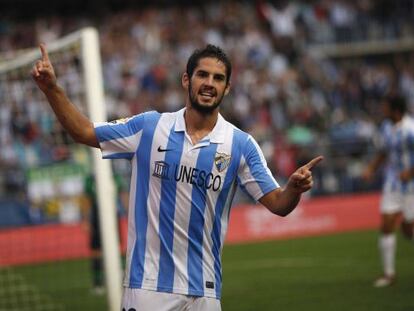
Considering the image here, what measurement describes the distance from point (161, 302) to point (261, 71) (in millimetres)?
22607

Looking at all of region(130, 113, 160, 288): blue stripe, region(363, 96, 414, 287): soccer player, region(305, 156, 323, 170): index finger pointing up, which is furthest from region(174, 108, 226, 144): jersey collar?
region(363, 96, 414, 287): soccer player

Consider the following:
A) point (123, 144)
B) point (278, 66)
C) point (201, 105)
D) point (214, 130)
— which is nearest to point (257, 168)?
point (214, 130)

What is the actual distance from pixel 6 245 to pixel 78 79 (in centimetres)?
417

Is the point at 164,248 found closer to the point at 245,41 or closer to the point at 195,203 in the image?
the point at 195,203

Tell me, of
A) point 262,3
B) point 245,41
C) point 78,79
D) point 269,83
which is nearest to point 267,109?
point 269,83

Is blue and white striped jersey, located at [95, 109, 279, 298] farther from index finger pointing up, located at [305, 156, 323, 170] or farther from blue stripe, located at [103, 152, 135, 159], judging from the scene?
index finger pointing up, located at [305, 156, 323, 170]

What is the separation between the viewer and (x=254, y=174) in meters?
6.34

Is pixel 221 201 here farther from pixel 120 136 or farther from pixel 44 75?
pixel 44 75

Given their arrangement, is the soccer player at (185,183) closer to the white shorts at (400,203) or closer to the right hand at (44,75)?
the right hand at (44,75)

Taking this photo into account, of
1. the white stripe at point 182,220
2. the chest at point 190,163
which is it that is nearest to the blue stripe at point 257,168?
the chest at point 190,163

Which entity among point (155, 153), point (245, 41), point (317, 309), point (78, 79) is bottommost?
point (317, 309)

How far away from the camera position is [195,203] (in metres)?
6.25

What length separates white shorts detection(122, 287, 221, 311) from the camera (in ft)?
20.1

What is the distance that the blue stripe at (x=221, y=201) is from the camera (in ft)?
20.7
